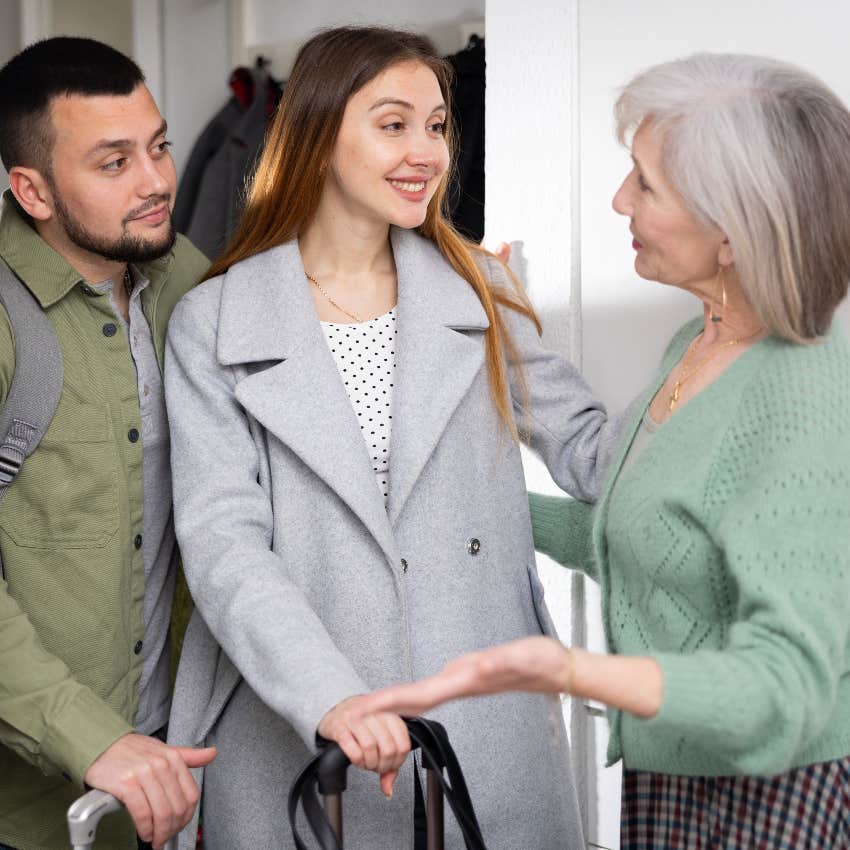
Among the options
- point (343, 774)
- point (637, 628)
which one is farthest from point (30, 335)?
point (637, 628)

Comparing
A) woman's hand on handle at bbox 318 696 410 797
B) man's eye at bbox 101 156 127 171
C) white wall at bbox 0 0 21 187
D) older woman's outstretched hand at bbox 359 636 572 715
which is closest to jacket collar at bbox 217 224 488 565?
man's eye at bbox 101 156 127 171

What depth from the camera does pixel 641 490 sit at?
1.30 metres

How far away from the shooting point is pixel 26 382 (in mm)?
1550

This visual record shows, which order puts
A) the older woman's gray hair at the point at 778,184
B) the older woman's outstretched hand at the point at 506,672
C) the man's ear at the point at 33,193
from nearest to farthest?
the older woman's outstretched hand at the point at 506,672 → the older woman's gray hair at the point at 778,184 → the man's ear at the point at 33,193

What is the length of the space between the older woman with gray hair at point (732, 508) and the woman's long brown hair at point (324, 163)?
0.35 metres

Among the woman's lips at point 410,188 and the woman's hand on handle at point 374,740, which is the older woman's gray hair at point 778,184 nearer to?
the woman's lips at point 410,188

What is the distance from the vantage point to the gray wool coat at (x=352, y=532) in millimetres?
1528

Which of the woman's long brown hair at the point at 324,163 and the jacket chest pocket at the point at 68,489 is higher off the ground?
the woman's long brown hair at the point at 324,163

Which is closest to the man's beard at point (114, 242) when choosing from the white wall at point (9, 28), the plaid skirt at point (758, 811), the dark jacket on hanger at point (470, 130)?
the plaid skirt at point (758, 811)

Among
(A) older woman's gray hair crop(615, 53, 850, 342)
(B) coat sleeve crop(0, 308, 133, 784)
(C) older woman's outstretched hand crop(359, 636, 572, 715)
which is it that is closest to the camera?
(C) older woman's outstretched hand crop(359, 636, 572, 715)

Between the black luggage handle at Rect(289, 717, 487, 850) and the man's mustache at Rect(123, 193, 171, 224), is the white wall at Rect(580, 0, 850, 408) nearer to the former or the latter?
the man's mustache at Rect(123, 193, 171, 224)

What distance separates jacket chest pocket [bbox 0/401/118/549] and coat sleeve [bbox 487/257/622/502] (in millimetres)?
567

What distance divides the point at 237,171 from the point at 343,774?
8.32ft

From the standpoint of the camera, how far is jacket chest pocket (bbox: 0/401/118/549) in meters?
1.57
